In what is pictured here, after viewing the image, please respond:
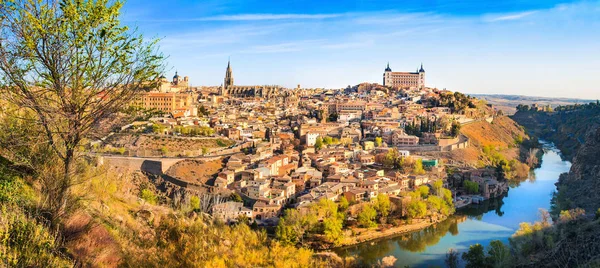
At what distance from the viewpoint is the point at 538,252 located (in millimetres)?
7980

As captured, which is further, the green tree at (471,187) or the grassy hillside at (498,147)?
the grassy hillside at (498,147)

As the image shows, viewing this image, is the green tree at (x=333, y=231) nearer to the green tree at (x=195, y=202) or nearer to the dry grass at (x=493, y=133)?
the green tree at (x=195, y=202)

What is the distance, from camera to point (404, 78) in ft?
137

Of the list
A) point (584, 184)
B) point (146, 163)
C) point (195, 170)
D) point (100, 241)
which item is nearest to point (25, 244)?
point (100, 241)

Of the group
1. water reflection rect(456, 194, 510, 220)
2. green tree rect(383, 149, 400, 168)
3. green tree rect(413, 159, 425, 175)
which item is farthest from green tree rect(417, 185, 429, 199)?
green tree rect(383, 149, 400, 168)

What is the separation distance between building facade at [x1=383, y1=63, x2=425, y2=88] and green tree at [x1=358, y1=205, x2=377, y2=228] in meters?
31.2

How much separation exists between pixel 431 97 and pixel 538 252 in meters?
23.2

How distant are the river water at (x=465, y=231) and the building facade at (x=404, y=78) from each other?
24678 millimetres

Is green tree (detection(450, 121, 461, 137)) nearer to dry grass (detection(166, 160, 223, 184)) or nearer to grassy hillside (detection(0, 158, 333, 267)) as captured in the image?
dry grass (detection(166, 160, 223, 184))

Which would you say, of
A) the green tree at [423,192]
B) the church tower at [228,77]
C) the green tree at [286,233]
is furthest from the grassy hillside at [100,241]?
the church tower at [228,77]

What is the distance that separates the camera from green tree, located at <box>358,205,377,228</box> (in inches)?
439

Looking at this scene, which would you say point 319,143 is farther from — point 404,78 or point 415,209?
point 404,78

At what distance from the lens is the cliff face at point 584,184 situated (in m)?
12.3

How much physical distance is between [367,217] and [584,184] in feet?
25.1
